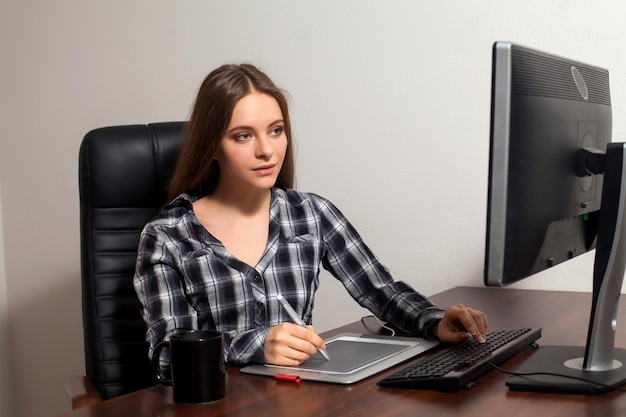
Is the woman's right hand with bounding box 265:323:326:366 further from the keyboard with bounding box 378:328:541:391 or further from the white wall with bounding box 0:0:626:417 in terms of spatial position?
the white wall with bounding box 0:0:626:417

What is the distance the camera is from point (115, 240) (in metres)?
1.75

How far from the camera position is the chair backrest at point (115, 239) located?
1718mm

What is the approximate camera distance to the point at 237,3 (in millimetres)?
2277

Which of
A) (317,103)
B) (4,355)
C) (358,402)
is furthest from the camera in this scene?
(4,355)

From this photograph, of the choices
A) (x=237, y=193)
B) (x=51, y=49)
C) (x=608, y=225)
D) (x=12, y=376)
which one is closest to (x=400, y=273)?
(x=237, y=193)

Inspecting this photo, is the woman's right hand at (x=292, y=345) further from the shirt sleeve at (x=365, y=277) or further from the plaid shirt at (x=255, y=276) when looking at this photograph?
the shirt sleeve at (x=365, y=277)

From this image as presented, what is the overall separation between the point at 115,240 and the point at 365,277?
21.0 inches

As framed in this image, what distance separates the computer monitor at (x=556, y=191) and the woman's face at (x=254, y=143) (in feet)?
1.78

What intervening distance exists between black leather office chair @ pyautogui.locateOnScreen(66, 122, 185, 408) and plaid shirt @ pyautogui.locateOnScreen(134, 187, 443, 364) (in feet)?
0.64

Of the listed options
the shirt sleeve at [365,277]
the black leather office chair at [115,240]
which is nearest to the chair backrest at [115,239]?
the black leather office chair at [115,240]

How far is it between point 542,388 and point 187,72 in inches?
62.8

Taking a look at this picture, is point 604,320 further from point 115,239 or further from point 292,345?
point 115,239

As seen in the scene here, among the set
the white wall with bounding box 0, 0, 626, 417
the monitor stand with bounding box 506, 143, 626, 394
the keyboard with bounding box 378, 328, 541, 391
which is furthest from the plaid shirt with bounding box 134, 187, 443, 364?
the white wall with bounding box 0, 0, 626, 417

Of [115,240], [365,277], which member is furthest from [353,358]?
[115,240]
